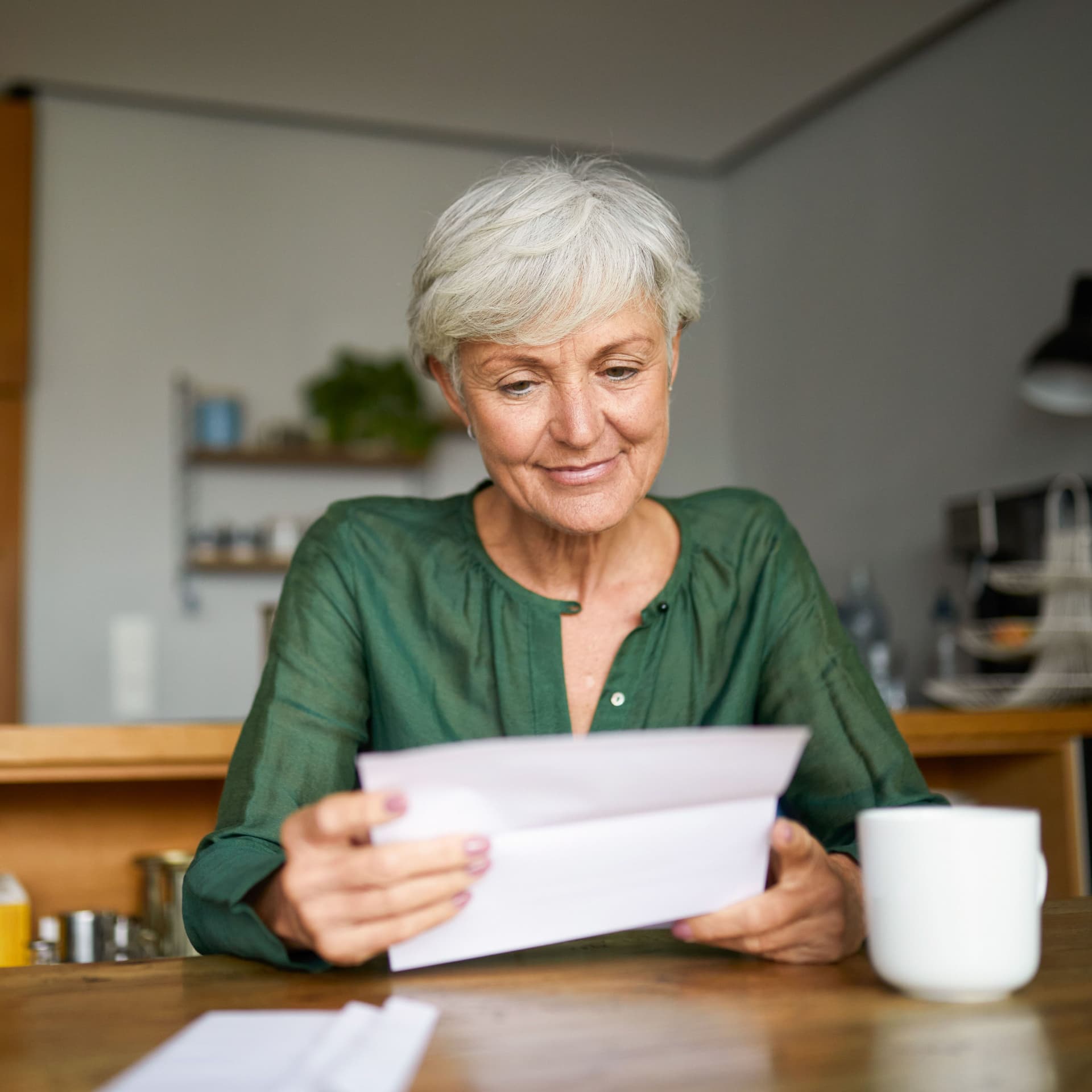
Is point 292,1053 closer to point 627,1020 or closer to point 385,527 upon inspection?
point 627,1020

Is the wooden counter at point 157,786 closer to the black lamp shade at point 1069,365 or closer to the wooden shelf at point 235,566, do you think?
the black lamp shade at point 1069,365

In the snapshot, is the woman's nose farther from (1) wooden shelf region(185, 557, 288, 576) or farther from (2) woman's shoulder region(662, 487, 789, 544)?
(1) wooden shelf region(185, 557, 288, 576)

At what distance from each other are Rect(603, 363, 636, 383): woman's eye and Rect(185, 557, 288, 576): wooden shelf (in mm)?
2772

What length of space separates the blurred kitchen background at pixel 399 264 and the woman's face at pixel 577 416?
7.39ft

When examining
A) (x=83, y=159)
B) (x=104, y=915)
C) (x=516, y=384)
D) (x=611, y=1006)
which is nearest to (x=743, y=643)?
(x=516, y=384)

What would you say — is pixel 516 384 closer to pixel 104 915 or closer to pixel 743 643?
pixel 743 643

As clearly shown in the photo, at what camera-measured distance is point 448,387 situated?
45.7 inches

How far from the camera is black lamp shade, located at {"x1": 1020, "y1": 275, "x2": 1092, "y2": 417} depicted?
2557 mm

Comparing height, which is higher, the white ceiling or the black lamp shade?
the white ceiling

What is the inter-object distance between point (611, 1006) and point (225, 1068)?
211mm

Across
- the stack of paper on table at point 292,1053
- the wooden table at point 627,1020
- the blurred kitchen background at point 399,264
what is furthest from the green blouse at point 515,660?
the blurred kitchen background at point 399,264

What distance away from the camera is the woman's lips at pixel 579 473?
1071mm

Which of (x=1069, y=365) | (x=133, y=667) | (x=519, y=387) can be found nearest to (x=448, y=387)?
(x=519, y=387)

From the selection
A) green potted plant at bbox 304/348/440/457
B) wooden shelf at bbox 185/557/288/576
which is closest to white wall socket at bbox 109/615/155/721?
wooden shelf at bbox 185/557/288/576
